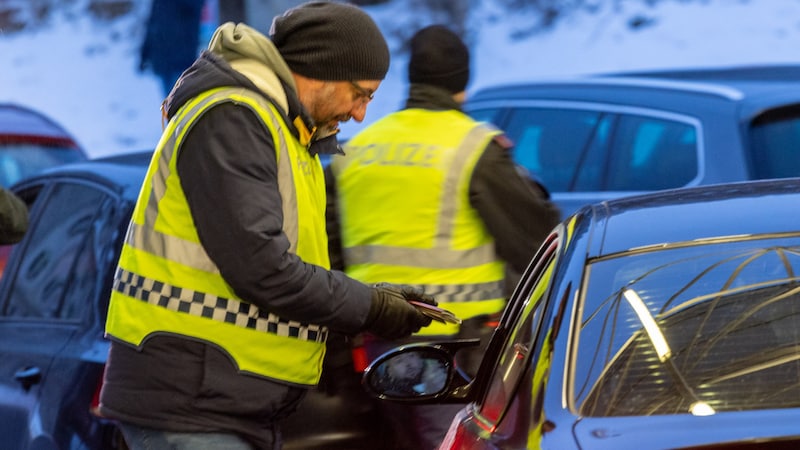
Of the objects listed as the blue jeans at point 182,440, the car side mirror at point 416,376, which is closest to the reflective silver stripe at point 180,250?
the blue jeans at point 182,440

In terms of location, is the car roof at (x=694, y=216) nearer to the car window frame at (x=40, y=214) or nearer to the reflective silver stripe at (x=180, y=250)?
the reflective silver stripe at (x=180, y=250)

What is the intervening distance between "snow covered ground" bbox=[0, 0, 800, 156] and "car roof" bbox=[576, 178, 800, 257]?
10.2 metres

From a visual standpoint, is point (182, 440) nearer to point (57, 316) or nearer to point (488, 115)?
point (57, 316)

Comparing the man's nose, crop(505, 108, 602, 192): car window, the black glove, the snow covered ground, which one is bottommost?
the snow covered ground

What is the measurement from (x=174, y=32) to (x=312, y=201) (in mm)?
8821

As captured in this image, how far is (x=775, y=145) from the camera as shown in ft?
19.8

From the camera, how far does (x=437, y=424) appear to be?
14.8 feet

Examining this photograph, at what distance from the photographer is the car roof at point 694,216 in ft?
10.0

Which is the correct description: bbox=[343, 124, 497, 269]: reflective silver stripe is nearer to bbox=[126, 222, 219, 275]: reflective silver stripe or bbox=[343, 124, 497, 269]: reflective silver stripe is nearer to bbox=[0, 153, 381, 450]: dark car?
bbox=[0, 153, 381, 450]: dark car

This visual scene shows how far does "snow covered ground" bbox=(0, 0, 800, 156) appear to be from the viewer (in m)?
13.7

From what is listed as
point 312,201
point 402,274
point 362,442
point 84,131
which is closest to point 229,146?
point 312,201

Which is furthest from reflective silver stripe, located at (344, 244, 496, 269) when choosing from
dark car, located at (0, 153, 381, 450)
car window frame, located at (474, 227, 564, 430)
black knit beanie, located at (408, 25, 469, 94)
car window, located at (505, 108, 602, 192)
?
car window, located at (505, 108, 602, 192)

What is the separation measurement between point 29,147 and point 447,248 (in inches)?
264

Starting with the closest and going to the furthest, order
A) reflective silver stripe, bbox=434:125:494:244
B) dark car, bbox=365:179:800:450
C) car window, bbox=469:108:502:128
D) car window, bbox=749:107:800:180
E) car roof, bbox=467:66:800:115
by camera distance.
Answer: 1. dark car, bbox=365:179:800:450
2. reflective silver stripe, bbox=434:125:494:244
3. car window, bbox=749:107:800:180
4. car roof, bbox=467:66:800:115
5. car window, bbox=469:108:502:128
